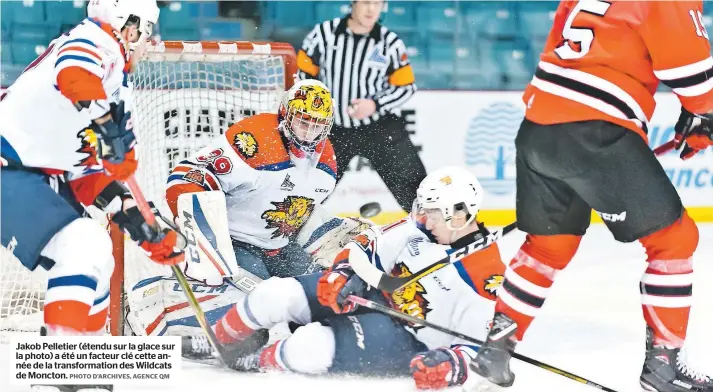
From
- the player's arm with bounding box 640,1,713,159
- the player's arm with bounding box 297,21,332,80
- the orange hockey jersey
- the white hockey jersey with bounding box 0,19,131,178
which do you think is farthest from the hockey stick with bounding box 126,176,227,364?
the player's arm with bounding box 297,21,332,80

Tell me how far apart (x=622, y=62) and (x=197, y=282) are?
131 centimetres

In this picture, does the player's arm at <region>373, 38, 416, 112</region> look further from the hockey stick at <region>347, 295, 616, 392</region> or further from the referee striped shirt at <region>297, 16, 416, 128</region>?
the hockey stick at <region>347, 295, 616, 392</region>

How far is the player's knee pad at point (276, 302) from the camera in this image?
247 cm

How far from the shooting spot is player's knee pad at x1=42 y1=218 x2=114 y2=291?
6.63 ft

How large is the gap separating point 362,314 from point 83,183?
739 mm

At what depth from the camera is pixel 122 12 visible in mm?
2246

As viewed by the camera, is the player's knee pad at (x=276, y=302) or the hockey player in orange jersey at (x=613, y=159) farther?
the player's knee pad at (x=276, y=302)

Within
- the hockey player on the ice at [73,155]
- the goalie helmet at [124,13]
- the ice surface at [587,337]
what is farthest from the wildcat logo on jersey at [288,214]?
the goalie helmet at [124,13]

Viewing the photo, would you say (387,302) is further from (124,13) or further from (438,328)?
(124,13)

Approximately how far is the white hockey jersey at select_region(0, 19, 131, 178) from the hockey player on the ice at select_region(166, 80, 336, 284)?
2.01 feet

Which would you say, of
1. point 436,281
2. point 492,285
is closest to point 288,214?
point 436,281

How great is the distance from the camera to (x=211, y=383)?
2355 mm

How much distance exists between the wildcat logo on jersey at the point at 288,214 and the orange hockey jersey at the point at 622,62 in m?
0.99

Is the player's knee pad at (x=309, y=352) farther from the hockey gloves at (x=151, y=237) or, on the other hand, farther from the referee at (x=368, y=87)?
the referee at (x=368, y=87)
